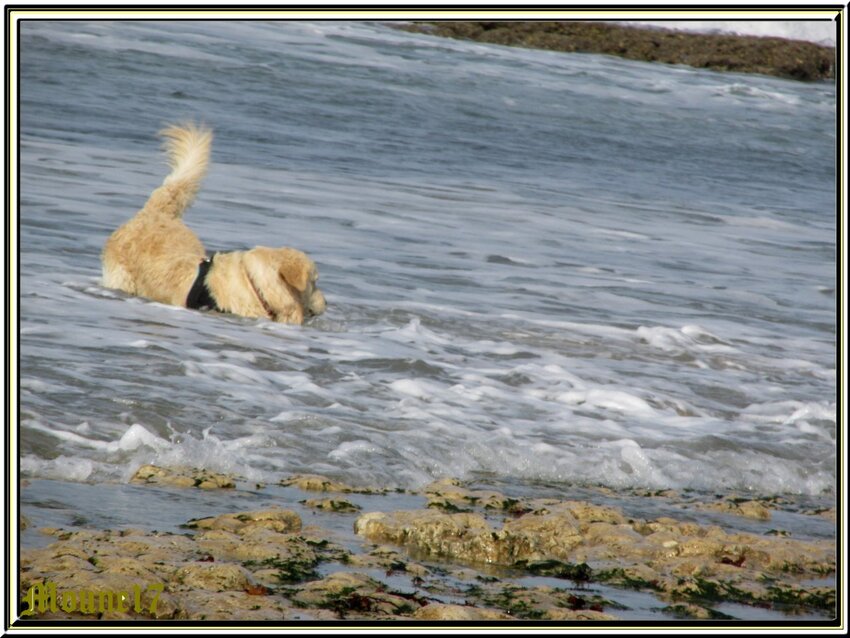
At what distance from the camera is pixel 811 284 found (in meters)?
8.97

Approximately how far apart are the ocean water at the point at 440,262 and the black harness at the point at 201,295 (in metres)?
0.21

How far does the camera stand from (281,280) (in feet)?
23.5

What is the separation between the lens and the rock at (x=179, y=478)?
461 cm

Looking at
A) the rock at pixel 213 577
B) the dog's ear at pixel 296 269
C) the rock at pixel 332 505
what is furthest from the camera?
the dog's ear at pixel 296 269

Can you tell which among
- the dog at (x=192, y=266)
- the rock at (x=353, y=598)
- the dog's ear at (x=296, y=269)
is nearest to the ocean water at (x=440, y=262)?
the dog at (x=192, y=266)

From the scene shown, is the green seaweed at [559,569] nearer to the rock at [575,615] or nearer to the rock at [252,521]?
the rock at [575,615]

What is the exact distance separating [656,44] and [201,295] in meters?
3.08

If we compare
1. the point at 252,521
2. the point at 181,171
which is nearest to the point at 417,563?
the point at 252,521

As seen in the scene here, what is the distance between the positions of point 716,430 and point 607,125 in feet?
20.5

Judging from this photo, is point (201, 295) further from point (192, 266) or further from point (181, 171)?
point (181, 171)

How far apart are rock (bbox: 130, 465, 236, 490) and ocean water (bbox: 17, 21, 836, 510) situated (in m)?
0.07

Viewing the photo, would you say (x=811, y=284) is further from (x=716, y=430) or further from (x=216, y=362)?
(x=216, y=362)

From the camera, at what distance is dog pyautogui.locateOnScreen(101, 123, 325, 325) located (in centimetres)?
712

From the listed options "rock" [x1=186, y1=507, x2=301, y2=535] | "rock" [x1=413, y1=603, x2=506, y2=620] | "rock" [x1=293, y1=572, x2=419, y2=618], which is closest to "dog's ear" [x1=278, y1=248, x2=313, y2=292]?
"rock" [x1=186, y1=507, x2=301, y2=535]
